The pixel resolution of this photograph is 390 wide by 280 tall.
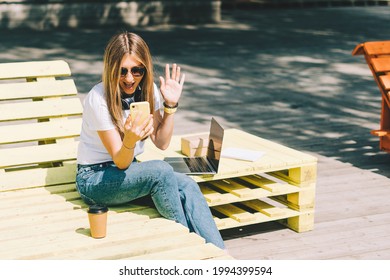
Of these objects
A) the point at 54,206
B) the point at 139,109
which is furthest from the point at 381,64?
the point at 54,206

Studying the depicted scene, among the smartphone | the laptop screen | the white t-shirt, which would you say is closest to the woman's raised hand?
the smartphone

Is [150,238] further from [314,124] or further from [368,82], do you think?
[368,82]

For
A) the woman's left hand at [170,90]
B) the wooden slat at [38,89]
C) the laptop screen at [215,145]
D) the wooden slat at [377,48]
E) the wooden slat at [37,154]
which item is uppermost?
the woman's left hand at [170,90]

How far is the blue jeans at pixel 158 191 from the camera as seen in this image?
464 cm

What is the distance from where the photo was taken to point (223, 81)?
37.6 feet

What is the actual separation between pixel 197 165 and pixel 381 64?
2588mm

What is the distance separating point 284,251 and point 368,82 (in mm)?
6873

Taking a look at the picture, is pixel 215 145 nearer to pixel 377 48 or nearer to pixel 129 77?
pixel 129 77

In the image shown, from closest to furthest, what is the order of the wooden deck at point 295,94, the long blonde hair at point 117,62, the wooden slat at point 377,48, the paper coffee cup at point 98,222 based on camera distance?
the paper coffee cup at point 98,222 → the long blonde hair at point 117,62 → the wooden deck at point 295,94 → the wooden slat at point 377,48

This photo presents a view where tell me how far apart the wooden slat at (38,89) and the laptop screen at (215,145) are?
1.34 meters

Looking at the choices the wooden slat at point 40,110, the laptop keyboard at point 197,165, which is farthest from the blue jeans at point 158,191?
the wooden slat at point 40,110

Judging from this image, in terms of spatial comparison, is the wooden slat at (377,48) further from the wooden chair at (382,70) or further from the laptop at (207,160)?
the laptop at (207,160)

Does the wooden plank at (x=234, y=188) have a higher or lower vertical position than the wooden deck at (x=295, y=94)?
higher

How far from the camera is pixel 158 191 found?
466 cm
